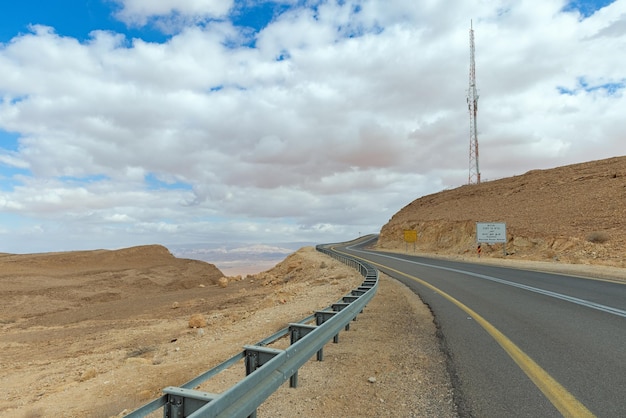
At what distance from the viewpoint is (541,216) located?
1558 inches

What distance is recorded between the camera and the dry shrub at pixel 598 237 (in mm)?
27994

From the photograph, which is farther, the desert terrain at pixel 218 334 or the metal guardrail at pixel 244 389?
the desert terrain at pixel 218 334

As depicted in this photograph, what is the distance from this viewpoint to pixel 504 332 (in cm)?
649

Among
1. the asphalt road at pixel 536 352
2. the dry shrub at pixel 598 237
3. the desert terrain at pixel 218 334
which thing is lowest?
the desert terrain at pixel 218 334

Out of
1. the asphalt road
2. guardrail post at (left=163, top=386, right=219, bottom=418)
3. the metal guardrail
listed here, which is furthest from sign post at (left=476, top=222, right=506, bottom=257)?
guardrail post at (left=163, top=386, right=219, bottom=418)

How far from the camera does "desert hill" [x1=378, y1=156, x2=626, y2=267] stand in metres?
28.7

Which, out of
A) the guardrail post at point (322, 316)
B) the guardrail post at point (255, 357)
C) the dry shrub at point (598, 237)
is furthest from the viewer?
the dry shrub at point (598, 237)

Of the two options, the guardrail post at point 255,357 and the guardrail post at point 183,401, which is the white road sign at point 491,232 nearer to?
the guardrail post at point 255,357

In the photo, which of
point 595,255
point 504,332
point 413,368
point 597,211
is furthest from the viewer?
point 597,211

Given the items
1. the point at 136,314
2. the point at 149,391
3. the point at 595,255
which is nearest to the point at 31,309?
the point at 136,314

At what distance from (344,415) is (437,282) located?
12.2 meters

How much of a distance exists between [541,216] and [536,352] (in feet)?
132

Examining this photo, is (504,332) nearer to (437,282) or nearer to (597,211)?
(437,282)

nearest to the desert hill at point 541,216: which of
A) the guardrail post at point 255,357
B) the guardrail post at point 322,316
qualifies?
the guardrail post at point 322,316
